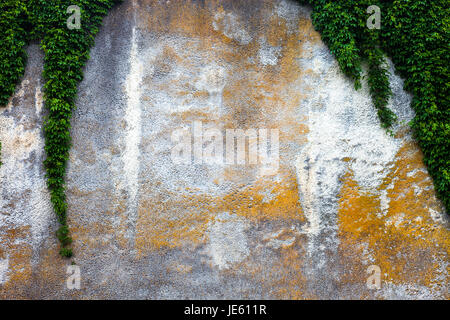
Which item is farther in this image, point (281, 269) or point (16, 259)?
point (281, 269)

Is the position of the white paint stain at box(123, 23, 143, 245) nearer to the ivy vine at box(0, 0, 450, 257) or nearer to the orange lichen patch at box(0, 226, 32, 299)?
the ivy vine at box(0, 0, 450, 257)

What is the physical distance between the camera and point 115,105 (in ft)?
17.2

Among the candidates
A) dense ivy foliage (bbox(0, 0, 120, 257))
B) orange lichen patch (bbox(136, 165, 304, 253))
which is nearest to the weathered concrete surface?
orange lichen patch (bbox(136, 165, 304, 253))

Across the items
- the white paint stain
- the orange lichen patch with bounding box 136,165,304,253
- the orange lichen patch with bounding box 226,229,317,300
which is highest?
the white paint stain

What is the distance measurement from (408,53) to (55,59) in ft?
18.3

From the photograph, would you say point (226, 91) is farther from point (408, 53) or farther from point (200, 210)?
point (408, 53)

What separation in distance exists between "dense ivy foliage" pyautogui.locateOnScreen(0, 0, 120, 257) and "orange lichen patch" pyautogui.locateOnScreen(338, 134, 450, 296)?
14.2 ft

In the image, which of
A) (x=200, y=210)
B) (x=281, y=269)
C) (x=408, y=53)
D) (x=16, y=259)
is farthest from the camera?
(x=408, y=53)

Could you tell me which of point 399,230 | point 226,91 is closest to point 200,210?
point 226,91

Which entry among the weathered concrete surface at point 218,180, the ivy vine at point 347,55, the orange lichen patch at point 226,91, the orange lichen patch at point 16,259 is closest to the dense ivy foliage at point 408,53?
the ivy vine at point 347,55

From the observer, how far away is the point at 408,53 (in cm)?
527

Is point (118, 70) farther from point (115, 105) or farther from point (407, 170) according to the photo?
point (407, 170)

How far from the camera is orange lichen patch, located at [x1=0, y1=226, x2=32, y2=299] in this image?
4.83 meters
